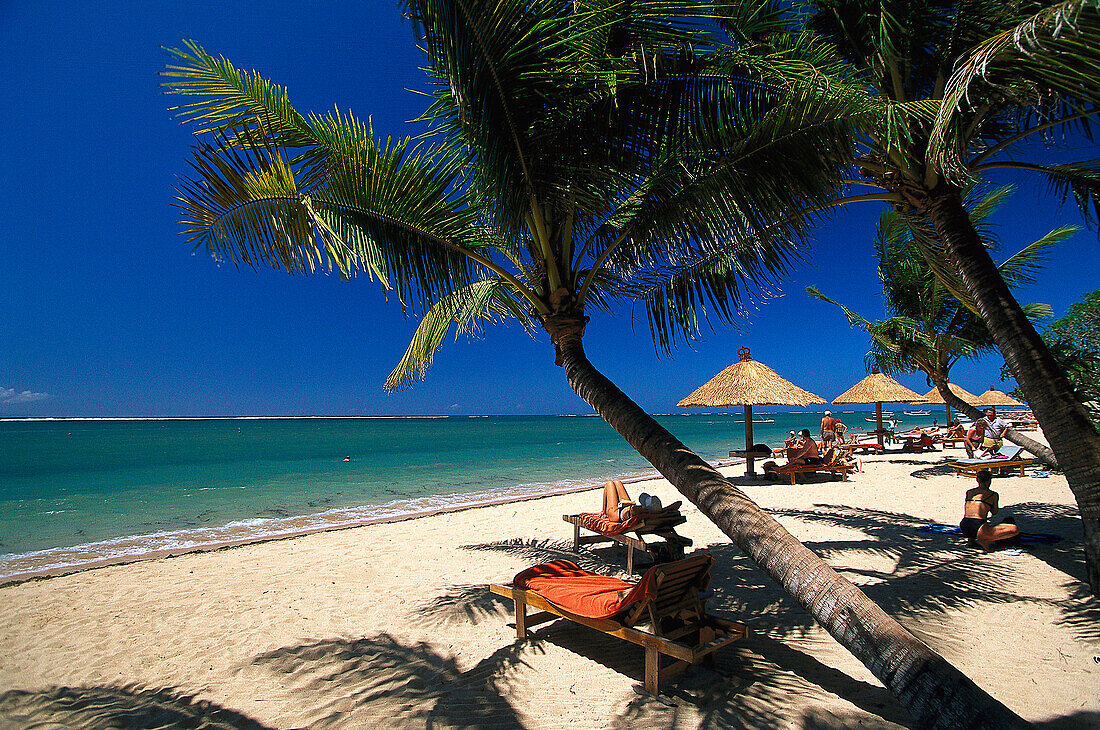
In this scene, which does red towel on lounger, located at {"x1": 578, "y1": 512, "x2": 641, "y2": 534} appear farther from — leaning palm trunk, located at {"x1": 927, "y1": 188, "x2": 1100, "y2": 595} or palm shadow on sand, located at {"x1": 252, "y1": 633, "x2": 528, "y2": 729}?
leaning palm trunk, located at {"x1": 927, "y1": 188, "x2": 1100, "y2": 595}

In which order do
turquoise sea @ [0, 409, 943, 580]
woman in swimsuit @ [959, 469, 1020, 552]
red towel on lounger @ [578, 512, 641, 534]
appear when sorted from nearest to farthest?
woman in swimsuit @ [959, 469, 1020, 552]
red towel on lounger @ [578, 512, 641, 534]
turquoise sea @ [0, 409, 943, 580]

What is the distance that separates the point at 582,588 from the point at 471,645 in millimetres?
874

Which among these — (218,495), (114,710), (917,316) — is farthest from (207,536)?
(917,316)

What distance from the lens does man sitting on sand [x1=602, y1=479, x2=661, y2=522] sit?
5.57 m

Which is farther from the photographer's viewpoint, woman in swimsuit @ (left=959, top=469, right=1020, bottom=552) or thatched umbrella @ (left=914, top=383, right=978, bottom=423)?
thatched umbrella @ (left=914, top=383, right=978, bottom=423)

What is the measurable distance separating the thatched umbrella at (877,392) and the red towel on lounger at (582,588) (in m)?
16.7

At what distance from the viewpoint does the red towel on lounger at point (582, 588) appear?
10.2 feet

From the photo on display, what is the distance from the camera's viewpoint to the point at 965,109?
3.56 meters

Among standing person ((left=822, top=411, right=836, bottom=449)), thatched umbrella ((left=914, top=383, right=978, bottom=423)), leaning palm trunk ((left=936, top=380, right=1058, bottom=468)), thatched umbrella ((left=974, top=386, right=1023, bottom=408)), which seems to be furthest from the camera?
thatched umbrella ((left=974, top=386, right=1023, bottom=408))

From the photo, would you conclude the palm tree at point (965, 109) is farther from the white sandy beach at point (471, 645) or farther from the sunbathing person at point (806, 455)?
the sunbathing person at point (806, 455)

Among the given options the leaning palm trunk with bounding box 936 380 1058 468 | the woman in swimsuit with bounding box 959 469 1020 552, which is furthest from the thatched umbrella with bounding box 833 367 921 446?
the woman in swimsuit with bounding box 959 469 1020 552

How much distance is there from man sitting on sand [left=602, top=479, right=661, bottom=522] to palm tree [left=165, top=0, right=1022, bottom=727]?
2631 millimetres

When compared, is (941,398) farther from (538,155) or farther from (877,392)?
(538,155)

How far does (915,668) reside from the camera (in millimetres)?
2090
